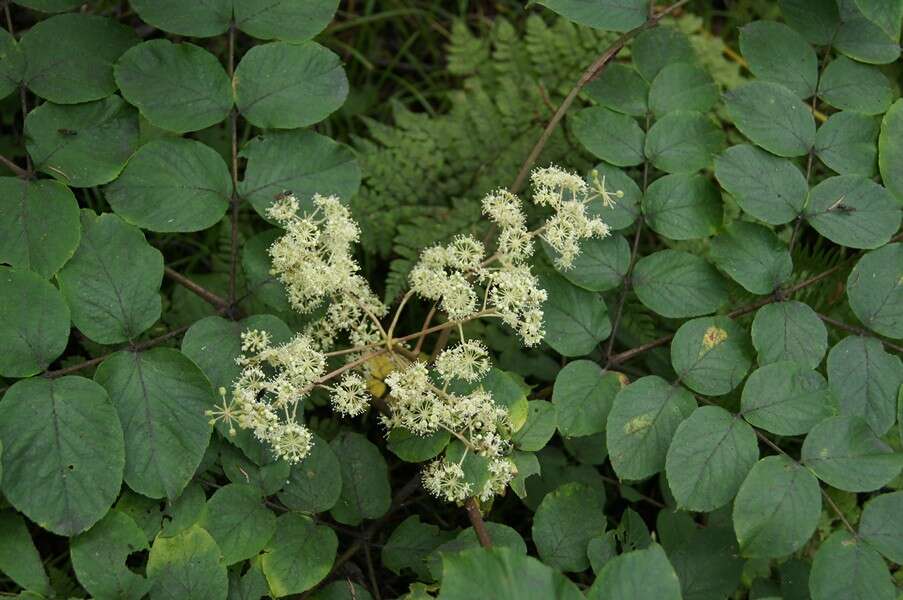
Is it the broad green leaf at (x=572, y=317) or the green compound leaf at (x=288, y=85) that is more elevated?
the green compound leaf at (x=288, y=85)

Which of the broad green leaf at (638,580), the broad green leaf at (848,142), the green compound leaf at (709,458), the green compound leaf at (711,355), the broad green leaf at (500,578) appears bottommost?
the green compound leaf at (709,458)

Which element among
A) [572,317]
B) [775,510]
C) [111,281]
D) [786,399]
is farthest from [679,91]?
[111,281]

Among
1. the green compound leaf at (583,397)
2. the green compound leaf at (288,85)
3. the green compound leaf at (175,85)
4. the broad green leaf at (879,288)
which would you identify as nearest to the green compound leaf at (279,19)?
the green compound leaf at (288,85)

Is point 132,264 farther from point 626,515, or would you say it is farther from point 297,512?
point 626,515

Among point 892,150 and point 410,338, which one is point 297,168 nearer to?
point 410,338

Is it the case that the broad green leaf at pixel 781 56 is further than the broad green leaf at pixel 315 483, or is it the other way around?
the broad green leaf at pixel 781 56

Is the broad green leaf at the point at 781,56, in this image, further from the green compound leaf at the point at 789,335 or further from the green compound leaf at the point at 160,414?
the green compound leaf at the point at 160,414

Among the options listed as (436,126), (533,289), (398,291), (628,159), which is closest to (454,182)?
(436,126)
